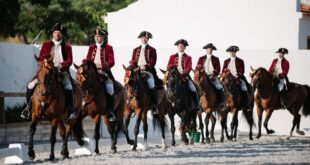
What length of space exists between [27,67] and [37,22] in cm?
2229

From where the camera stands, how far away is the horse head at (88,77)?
17.7m

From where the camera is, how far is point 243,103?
989 inches

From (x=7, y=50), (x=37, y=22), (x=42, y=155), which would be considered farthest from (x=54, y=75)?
(x=37, y=22)

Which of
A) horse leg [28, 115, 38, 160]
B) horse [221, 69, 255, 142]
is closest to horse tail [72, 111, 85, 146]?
horse leg [28, 115, 38, 160]

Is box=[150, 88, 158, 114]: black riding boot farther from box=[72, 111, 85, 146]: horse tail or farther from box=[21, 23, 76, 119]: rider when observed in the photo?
box=[21, 23, 76, 119]: rider

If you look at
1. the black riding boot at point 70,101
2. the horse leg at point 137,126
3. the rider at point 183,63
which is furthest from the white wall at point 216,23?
the black riding boot at point 70,101

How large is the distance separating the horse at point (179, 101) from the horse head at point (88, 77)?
10.6 feet

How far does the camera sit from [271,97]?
25.4 m

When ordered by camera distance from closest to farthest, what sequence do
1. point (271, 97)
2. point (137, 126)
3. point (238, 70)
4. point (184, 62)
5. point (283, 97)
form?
point (137, 126) → point (184, 62) → point (238, 70) → point (271, 97) → point (283, 97)

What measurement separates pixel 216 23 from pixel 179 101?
1260cm

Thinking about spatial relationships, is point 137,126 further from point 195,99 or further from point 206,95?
point 206,95

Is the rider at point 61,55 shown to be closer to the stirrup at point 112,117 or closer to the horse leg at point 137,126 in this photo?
the stirrup at point 112,117

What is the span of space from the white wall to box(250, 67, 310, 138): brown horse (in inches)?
233

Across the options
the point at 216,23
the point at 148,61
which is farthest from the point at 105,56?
the point at 216,23
